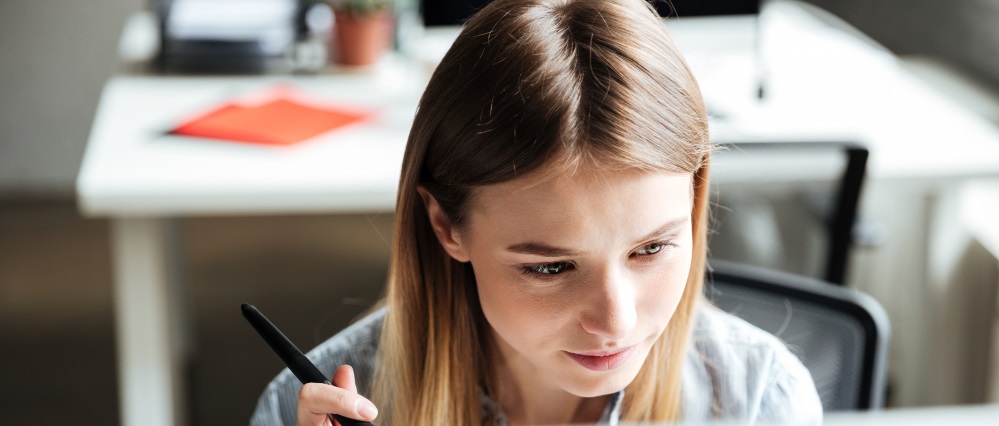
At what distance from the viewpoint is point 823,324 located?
1037 mm

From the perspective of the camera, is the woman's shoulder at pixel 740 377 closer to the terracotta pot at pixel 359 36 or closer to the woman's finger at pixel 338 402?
the woman's finger at pixel 338 402

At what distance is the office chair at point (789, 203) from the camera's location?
1.34m

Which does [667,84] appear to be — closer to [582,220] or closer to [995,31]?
[582,220]

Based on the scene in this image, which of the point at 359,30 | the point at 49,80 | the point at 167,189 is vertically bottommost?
the point at 49,80

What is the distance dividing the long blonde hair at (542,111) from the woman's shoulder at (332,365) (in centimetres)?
11

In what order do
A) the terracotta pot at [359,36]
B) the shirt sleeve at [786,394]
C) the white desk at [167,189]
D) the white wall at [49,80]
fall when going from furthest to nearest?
the white wall at [49,80] → the terracotta pot at [359,36] → the white desk at [167,189] → the shirt sleeve at [786,394]

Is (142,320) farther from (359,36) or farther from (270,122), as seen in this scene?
(359,36)

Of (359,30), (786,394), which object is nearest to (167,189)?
(359,30)

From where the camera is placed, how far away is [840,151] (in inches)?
52.7

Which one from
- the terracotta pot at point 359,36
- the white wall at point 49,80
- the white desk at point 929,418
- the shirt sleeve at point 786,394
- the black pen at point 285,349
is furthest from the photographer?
the white wall at point 49,80

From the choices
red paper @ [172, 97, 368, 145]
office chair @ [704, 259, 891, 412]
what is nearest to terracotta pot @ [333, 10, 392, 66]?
red paper @ [172, 97, 368, 145]

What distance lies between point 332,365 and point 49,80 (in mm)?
2422

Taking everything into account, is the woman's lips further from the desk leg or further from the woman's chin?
the desk leg

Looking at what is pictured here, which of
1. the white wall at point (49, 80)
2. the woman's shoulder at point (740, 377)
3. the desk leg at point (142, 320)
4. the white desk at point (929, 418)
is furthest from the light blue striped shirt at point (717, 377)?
the white wall at point (49, 80)
